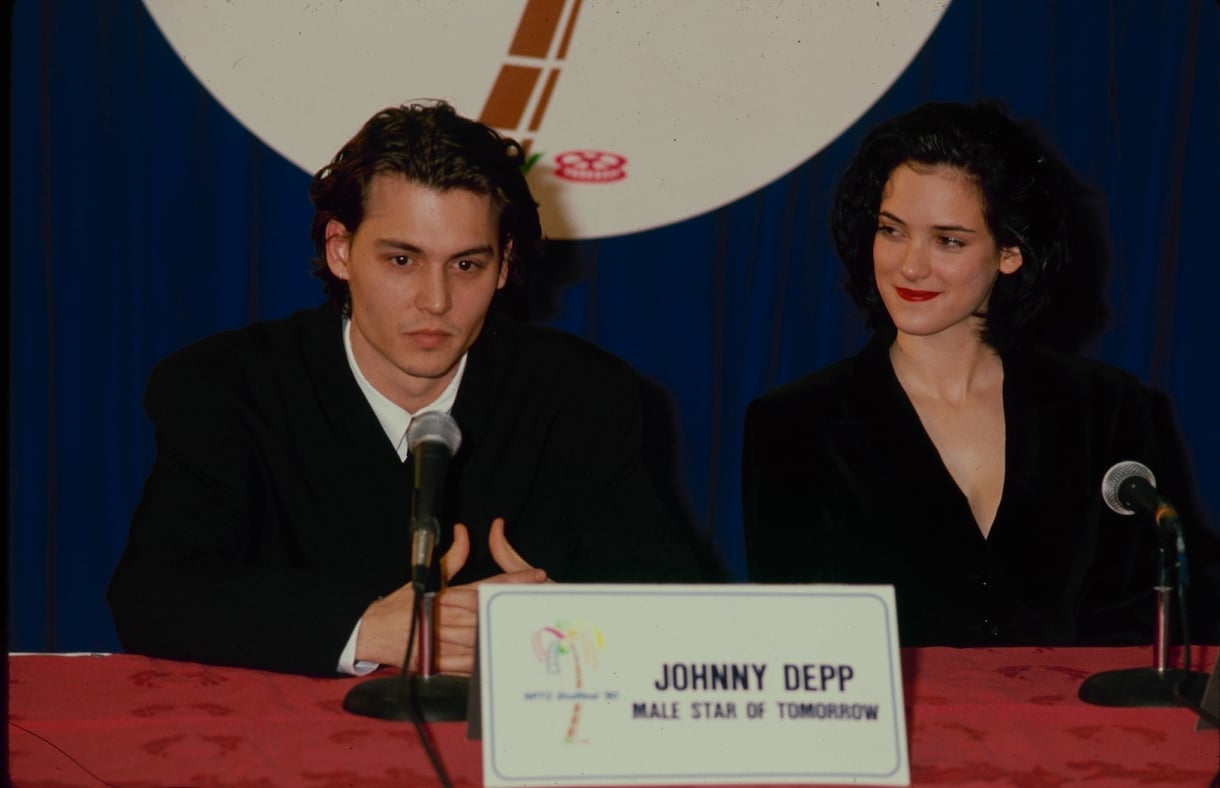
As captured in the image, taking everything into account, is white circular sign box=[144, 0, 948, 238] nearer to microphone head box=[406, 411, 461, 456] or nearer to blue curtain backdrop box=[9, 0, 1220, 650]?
blue curtain backdrop box=[9, 0, 1220, 650]

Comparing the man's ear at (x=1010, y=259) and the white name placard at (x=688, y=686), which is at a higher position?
the man's ear at (x=1010, y=259)

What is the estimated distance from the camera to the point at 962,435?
279 centimetres

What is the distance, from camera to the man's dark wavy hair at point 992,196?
9.25ft

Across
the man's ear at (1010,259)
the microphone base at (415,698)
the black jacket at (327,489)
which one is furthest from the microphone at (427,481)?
the man's ear at (1010,259)

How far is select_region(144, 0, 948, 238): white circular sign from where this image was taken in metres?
3.47

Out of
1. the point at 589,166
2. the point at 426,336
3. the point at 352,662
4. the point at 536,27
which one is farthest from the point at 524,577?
the point at 536,27

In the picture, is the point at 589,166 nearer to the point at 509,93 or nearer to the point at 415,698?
the point at 509,93

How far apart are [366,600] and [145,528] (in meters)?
0.47

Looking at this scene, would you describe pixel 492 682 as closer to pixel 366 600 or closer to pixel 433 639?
pixel 433 639

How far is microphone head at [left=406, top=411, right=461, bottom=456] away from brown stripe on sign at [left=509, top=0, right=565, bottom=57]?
213 centimetres

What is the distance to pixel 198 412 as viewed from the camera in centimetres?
229

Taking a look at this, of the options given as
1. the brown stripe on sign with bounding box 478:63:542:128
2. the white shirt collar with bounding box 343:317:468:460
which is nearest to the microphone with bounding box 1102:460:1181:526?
the white shirt collar with bounding box 343:317:468:460

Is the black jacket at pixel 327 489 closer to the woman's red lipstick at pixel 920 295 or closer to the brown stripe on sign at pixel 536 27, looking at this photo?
the woman's red lipstick at pixel 920 295

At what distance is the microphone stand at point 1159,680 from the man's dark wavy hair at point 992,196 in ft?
3.76
